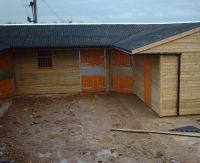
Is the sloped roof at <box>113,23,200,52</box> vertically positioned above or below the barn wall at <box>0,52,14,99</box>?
above

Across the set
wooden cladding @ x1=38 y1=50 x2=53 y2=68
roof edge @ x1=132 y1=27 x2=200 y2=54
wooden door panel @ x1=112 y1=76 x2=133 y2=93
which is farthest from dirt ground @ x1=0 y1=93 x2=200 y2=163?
roof edge @ x1=132 y1=27 x2=200 y2=54

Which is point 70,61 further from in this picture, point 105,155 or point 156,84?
point 105,155

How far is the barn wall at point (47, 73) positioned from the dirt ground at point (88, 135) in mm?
1528

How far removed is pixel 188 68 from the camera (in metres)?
11.1

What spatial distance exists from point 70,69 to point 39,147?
753 cm

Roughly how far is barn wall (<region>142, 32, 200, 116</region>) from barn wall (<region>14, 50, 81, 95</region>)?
5.77m

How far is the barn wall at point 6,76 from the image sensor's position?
1445cm

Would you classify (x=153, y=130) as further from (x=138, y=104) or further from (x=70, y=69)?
(x=70, y=69)

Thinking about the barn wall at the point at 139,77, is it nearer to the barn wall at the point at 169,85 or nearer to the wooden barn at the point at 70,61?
the wooden barn at the point at 70,61

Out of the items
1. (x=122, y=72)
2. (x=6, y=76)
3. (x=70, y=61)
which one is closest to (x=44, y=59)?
(x=70, y=61)

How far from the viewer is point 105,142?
884 cm

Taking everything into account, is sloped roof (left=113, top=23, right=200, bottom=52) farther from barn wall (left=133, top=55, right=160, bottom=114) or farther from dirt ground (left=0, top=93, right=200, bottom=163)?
dirt ground (left=0, top=93, right=200, bottom=163)

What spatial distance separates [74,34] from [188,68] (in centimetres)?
726

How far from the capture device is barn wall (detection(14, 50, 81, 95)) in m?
15.2
